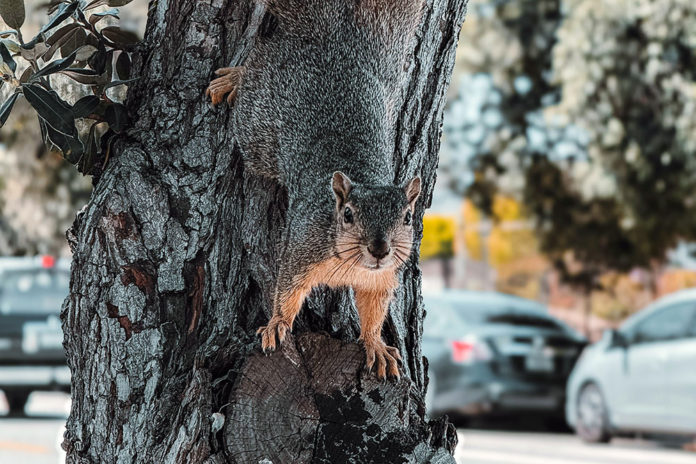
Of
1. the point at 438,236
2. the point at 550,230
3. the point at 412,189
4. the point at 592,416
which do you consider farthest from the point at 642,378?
the point at 438,236

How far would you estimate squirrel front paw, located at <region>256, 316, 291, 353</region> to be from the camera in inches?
101

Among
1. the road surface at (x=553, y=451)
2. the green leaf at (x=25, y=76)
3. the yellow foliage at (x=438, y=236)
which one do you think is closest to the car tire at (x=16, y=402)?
the road surface at (x=553, y=451)

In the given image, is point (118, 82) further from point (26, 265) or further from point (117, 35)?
point (26, 265)

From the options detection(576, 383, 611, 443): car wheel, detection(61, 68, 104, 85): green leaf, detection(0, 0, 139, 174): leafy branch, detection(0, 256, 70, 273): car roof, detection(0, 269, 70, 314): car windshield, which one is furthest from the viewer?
detection(0, 256, 70, 273): car roof

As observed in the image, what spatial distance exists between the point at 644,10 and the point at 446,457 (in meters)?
11.2

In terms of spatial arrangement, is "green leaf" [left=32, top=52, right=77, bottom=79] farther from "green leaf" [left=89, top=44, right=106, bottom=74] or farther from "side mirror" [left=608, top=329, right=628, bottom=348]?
"side mirror" [left=608, top=329, right=628, bottom=348]

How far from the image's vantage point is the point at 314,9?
308 cm

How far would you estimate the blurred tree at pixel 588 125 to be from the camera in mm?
13148

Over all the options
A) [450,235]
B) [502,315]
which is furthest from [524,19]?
[450,235]

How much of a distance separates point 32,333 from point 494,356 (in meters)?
4.43

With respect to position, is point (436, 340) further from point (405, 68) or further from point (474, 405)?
point (405, 68)

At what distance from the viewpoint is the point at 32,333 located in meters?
11.0

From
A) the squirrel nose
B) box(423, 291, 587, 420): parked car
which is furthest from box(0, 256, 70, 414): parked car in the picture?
the squirrel nose

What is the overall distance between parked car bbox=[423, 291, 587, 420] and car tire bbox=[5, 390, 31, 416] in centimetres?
416
